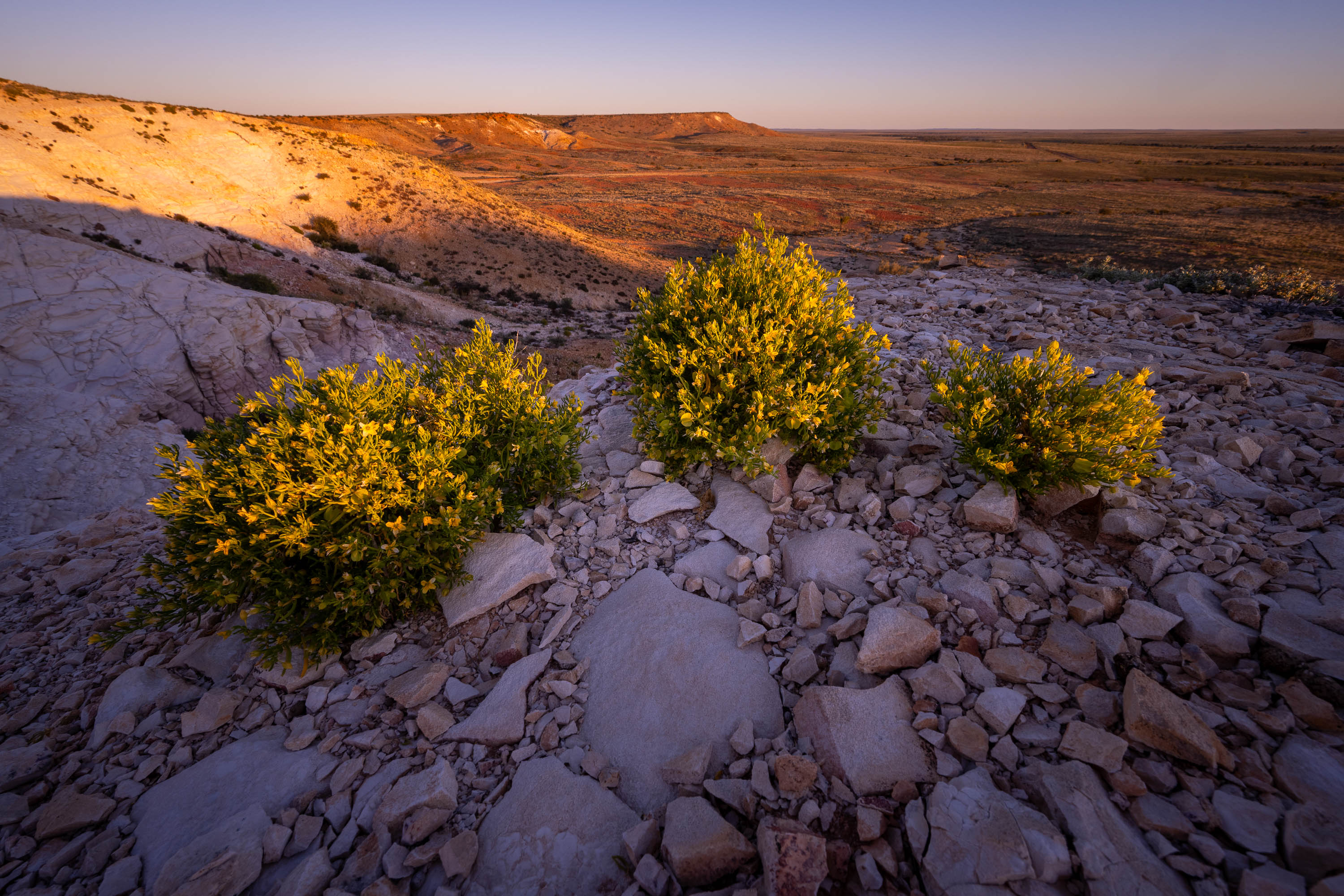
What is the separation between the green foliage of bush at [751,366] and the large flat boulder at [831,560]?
2.24 feet

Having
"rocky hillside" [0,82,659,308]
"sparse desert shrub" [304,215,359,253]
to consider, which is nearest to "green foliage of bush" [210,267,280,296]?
"rocky hillside" [0,82,659,308]

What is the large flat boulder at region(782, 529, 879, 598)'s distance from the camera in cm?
370

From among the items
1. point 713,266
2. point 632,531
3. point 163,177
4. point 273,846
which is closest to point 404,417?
point 632,531

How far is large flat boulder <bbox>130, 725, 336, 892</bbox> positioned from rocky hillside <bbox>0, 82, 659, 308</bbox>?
2077cm

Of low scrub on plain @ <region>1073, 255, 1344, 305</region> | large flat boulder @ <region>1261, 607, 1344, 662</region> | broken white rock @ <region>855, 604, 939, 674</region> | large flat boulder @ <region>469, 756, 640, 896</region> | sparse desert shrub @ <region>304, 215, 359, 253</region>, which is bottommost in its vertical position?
large flat boulder @ <region>469, 756, 640, 896</region>

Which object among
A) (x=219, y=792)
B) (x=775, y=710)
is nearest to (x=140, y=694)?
(x=219, y=792)

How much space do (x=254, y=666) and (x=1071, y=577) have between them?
542 centimetres

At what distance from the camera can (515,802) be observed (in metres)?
2.71

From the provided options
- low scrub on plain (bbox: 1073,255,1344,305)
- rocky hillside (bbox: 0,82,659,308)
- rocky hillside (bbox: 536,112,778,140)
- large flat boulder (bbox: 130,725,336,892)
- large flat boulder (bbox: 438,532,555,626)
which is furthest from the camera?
rocky hillside (bbox: 536,112,778,140)

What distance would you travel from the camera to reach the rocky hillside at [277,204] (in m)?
18.9

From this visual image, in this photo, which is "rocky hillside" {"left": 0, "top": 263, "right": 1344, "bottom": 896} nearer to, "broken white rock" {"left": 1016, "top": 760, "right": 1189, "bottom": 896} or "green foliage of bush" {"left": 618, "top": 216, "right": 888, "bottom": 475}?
"broken white rock" {"left": 1016, "top": 760, "right": 1189, "bottom": 896}

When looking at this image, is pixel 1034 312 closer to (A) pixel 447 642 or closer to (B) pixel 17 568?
(A) pixel 447 642

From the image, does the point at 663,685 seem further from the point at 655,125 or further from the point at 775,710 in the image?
the point at 655,125

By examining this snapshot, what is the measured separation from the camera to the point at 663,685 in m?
3.19
